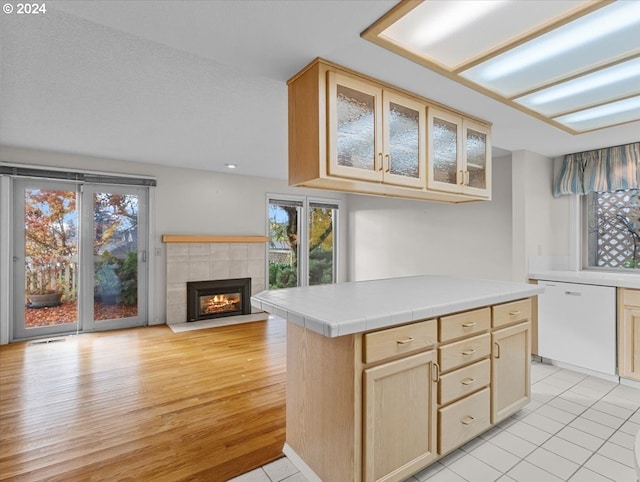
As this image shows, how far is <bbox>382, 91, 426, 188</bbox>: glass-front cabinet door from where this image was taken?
2012 mm

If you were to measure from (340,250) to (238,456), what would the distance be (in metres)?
4.81

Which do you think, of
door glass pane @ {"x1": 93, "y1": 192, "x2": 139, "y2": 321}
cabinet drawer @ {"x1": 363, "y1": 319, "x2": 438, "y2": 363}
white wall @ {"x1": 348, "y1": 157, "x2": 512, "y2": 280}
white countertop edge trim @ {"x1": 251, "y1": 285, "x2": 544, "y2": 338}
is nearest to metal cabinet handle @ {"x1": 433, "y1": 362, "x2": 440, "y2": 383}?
cabinet drawer @ {"x1": 363, "y1": 319, "x2": 438, "y2": 363}

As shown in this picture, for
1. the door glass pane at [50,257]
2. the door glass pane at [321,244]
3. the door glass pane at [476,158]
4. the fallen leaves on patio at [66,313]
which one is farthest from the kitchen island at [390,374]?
the door glass pane at [321,244]

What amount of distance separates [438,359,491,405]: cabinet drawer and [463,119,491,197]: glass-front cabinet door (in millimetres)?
1293

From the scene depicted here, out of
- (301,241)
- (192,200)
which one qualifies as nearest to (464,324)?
(192,200)

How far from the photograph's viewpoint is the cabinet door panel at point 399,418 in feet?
4.67

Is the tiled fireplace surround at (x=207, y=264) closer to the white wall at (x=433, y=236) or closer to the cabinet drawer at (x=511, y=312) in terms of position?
the white wall at (x=433, y=236)

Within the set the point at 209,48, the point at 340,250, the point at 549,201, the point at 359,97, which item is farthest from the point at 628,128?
the point at 340,250

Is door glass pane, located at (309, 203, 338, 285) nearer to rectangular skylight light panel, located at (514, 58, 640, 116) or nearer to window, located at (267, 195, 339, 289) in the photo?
window, located at (267, 195, 339, 289)

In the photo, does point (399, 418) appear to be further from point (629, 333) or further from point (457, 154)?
point (629, 333)

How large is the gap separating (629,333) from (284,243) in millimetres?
4630

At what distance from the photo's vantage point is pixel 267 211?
18.7ft

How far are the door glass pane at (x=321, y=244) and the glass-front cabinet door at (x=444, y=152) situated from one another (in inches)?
154

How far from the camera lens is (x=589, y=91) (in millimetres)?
2061
